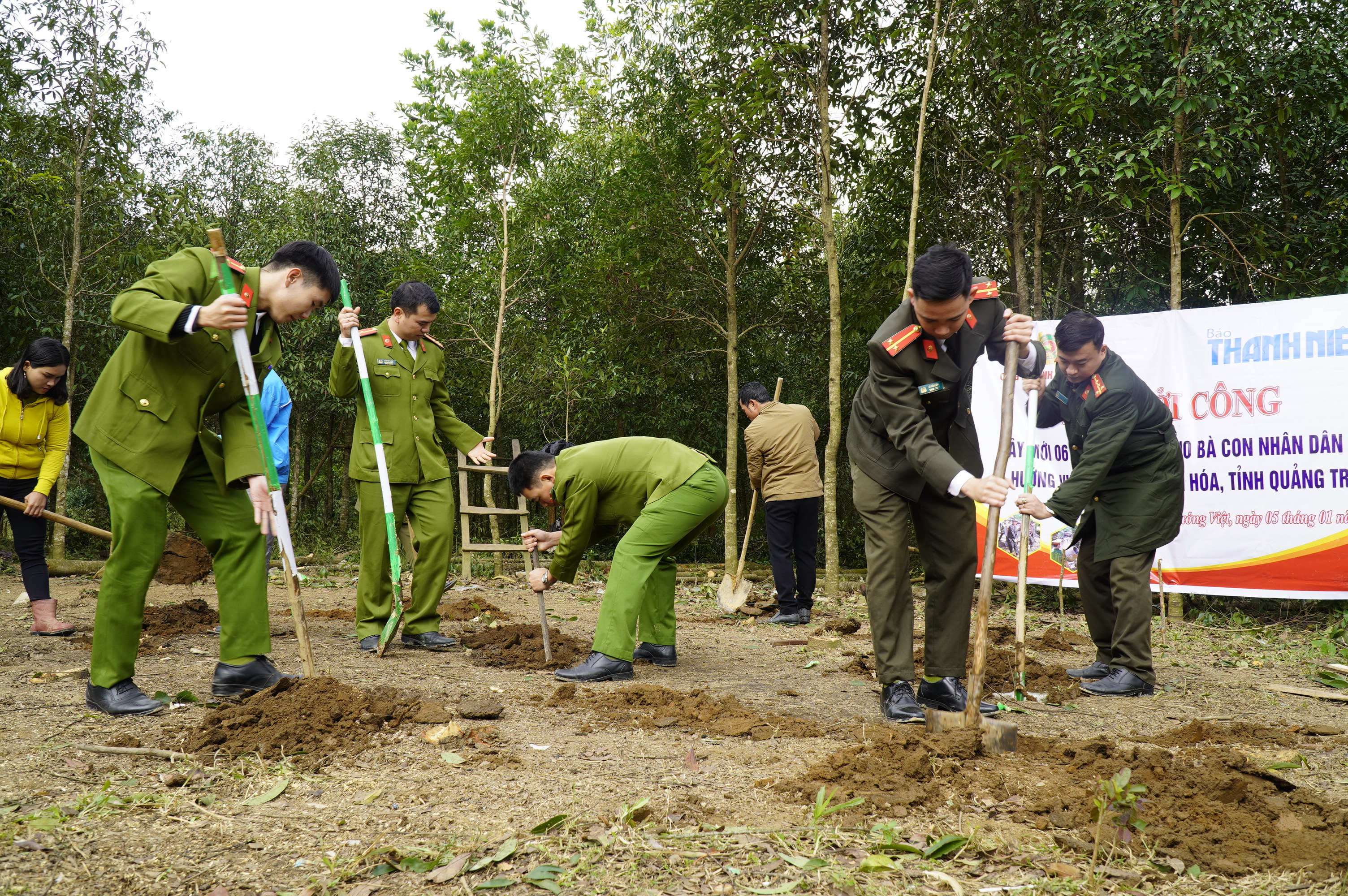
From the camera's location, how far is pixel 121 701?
130 inches

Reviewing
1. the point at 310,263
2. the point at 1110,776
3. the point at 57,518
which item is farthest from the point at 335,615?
the point at 1110,776

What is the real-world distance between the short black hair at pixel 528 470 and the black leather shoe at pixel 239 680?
1.24 metres

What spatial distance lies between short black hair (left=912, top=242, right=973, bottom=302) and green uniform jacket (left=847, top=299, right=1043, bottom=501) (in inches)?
8.5

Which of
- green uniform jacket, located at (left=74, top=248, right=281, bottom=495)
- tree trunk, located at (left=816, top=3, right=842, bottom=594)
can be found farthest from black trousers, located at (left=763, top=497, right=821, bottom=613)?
green uniform jacket, located at (left=74, top=248, right=281, bottom=495)

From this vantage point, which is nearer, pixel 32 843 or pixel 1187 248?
pixel 32 843

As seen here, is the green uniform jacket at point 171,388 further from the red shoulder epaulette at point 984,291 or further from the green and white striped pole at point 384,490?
the red shoulder epaulette at point 984,291

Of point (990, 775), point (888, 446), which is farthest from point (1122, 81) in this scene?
point (990, 775)

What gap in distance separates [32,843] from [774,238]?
9.90 m

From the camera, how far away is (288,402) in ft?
18.9

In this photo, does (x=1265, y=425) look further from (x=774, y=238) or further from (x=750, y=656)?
(x=774, y=238)

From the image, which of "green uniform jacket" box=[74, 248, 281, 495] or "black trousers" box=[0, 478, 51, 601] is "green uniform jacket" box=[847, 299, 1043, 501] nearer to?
"green uniform jacket" box=[74, 248, 281, 495]

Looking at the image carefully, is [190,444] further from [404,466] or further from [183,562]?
[183,562]

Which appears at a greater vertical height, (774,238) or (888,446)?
(774,238)

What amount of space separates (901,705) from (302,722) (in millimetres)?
2236
